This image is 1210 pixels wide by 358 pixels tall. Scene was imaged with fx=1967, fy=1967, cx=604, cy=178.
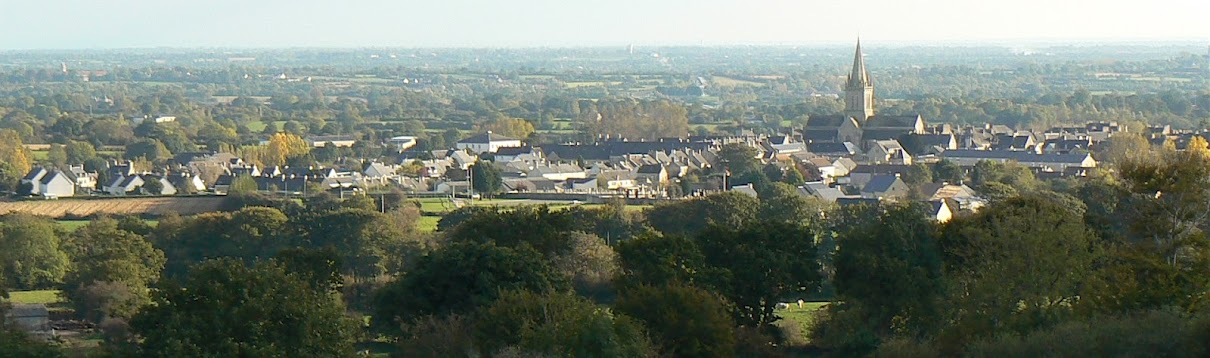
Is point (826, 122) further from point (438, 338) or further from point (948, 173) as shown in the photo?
point (438, 338)

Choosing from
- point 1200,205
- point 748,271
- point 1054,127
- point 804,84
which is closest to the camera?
point 1200,205

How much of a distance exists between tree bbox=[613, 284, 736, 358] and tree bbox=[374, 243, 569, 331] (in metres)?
1.77

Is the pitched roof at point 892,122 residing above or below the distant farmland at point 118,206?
below

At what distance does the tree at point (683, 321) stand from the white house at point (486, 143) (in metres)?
49.4

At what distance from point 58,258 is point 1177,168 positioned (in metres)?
19.1

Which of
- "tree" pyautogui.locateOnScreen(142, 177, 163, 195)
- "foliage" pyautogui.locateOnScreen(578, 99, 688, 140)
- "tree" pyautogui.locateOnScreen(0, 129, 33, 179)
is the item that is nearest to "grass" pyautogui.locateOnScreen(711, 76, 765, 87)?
"foliage" pyautogui.locateOnScreen(578, 99, 688, 140)

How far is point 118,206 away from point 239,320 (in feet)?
94.4

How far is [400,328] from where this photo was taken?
22.7 metres

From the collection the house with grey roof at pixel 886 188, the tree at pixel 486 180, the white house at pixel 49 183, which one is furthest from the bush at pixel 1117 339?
the white house at pixel 49 183

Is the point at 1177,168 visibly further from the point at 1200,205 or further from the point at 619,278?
the point at 619,278

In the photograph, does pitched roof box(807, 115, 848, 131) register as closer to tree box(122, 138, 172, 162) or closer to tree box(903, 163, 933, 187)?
tree box(903, 163, 933, 187)

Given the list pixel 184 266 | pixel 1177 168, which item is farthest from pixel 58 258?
pixel 1177 168

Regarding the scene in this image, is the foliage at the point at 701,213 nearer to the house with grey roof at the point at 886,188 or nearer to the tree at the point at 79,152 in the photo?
the house with grey roof at the point at 886,188

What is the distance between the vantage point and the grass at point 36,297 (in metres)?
29.6
